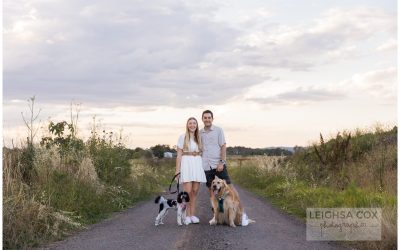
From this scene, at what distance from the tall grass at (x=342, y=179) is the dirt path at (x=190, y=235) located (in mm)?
1057

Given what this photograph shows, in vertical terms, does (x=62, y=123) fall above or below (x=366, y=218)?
above

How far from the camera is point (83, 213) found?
12.3 m

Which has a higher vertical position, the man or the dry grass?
the man

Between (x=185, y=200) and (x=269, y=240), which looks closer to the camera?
(x=269, y=240)

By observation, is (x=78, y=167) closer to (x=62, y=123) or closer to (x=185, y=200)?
(x=62, y=123)

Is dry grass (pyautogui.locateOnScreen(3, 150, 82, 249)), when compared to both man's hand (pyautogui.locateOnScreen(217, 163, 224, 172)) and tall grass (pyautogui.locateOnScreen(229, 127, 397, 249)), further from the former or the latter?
tall grass (pyautogui.locateOnScreen(229, 127, 397, 249))

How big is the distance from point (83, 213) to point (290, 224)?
15.5 feet

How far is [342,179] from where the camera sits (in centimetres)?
1658

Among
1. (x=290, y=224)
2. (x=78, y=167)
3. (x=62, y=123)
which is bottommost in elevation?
(x=290, y=224)

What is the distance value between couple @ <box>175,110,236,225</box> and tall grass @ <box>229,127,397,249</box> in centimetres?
293

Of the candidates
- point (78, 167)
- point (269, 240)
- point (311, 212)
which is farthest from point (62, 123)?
point (269, 240)

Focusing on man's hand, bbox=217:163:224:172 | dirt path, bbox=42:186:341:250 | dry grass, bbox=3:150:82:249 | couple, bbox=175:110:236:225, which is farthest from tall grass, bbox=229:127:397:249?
dry grass, bbox=3:150:82:249

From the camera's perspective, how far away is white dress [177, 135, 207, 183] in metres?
11.4

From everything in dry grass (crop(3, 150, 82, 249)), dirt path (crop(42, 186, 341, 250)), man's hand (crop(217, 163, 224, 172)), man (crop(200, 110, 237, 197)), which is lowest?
dirt path (crop(42, 186, 341, 250))
